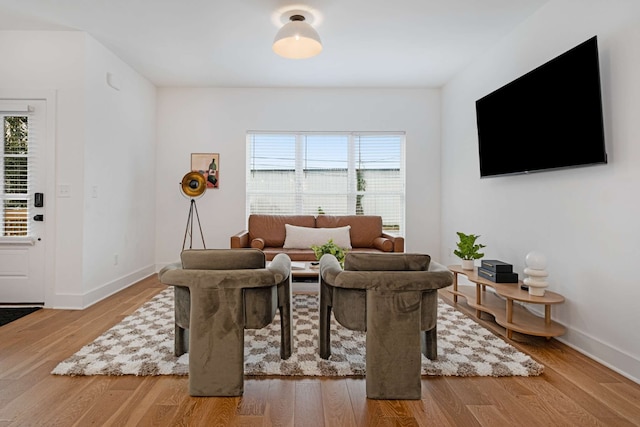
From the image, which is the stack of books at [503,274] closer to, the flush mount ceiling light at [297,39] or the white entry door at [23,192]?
the flush mount ceiling light at [297,39]

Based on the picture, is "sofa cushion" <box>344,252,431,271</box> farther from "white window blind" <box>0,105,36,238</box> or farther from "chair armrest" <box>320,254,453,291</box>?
"white window blind" <box>0,105,36,238</box>

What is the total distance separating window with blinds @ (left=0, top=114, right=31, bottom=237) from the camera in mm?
3564

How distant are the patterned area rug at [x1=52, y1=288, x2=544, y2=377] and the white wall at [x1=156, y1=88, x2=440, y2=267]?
2.40 metres

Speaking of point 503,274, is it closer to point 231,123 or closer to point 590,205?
point 590,205

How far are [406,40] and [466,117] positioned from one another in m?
1.38

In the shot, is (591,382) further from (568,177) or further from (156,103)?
(156,103)

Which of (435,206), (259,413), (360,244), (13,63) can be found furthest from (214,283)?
(435,206)

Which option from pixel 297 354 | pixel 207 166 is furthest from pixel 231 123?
pixel 297 354

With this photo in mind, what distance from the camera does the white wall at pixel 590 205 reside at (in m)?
2.26

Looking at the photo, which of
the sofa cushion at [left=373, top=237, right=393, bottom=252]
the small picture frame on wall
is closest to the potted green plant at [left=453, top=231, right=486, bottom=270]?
the sofa cushion at [left=373, top=237, right=393, bottom=252]

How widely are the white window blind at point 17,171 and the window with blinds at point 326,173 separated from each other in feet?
8.73

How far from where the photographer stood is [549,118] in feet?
9.26

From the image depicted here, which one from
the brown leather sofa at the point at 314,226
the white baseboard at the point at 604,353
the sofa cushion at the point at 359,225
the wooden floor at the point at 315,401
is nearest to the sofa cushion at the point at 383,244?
the brown leather sofa at the point at 314,226

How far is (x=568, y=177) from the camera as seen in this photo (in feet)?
9.07
